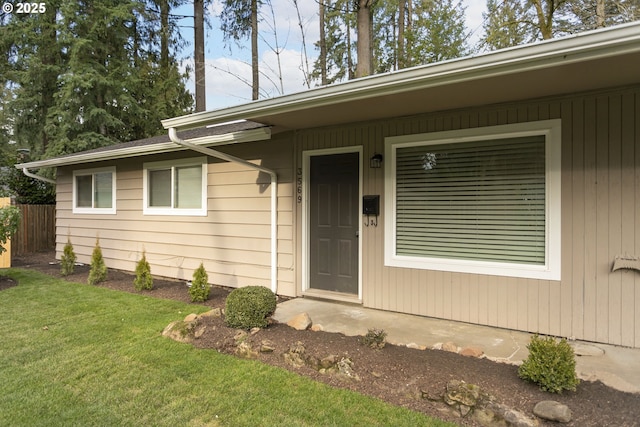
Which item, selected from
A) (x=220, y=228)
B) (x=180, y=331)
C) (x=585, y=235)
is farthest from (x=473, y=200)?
(x=220, y=228)

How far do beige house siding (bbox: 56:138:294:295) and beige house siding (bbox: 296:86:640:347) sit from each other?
7.63 ft

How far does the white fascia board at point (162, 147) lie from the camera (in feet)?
16.0

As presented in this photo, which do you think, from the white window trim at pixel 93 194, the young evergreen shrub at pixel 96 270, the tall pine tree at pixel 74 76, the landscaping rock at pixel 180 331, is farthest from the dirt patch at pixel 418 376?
the tall pine tree at pixel 74 76

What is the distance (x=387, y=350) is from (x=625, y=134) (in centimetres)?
264

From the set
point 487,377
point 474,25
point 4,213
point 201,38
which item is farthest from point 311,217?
point 474,25

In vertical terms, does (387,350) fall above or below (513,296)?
below

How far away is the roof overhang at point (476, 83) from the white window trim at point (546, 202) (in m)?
0.28

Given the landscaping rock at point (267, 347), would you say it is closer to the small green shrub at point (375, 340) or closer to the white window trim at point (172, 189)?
the small green shrub at point (375, 340)

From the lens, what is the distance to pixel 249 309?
11.7 feet

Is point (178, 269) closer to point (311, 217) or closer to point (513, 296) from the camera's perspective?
point (311, 217)

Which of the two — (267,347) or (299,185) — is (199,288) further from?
(267,347)

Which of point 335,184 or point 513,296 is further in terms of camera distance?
point 335,184

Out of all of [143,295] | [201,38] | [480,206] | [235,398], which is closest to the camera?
[235,398]

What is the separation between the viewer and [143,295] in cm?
539
